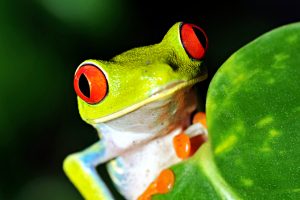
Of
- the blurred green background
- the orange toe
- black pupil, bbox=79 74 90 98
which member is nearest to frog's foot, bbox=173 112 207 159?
the orange toe

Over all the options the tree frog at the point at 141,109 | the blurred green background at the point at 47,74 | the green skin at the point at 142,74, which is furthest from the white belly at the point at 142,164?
the blurred green background at the point at 47,74

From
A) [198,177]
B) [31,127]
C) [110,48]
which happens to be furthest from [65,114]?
[198,177]

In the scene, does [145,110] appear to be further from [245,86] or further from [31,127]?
[31,127]

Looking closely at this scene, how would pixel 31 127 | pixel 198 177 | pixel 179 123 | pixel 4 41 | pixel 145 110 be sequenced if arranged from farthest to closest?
pixel 31 127 → pixel 4 41 → pixel 179 123 → pixel 145 110 → pixel 198 177

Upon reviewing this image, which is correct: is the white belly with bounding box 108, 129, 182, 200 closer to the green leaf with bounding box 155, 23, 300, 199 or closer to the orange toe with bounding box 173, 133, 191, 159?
the orange toe with bounding box 173, 133, 191, 159

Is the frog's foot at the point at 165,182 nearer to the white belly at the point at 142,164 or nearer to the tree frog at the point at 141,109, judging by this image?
the tree frog at the point at 141,109

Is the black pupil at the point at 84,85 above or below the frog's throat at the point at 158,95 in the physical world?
above
